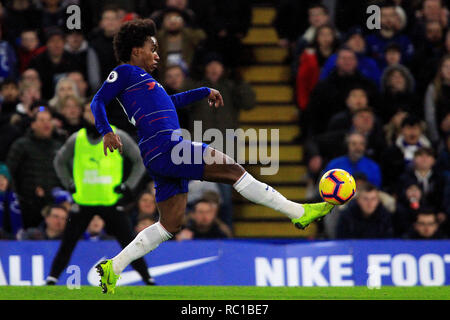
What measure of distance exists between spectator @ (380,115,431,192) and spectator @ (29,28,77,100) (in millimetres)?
4871

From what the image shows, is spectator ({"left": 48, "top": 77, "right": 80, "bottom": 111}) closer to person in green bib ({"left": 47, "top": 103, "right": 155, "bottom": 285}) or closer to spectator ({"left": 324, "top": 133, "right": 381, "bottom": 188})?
person in green bib ({"left": 47, "top": 103, "right": 155, "bottom": 285})

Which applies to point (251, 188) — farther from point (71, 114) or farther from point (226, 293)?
point (71, 114)

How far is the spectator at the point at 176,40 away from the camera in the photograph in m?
15.1

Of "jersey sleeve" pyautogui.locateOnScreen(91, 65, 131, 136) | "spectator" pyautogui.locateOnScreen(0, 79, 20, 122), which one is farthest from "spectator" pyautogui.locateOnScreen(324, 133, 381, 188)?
"jersey sleeve" pyautogui.locateOnScreen(91, 65, 131, 136)

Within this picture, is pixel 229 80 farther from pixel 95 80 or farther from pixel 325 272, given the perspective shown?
pixel 325 272

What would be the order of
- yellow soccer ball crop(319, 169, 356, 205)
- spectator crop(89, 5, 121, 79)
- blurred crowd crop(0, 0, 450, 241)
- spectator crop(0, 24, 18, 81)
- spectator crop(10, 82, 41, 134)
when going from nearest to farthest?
1. yellow soccer ball crop(319, 169, 356, 205)
2. blurred crowd crop(0, 0, 450, 241)
3. spectator crop(10, 82, 41, 134)
4. spectator crop(89, 5, 121, 79)
5. spectator crop(0, 24, 18, 81)

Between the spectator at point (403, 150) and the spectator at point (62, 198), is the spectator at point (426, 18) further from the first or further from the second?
the spectator at point (62, 198)

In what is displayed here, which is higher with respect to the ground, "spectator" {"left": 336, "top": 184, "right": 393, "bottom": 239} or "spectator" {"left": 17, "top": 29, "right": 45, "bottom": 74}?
"spectator" {"left": 17, "top": 29, "right": 45, "bottom": 74}

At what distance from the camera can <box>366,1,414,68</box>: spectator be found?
15664mm

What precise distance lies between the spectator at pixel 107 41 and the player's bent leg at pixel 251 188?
22.9 feet

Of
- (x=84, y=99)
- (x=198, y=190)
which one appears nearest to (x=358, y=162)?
(x=198, y=190)

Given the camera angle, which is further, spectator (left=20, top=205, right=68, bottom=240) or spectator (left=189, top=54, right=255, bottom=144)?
spectator (left=189, top=54, right=255, bottom=144)

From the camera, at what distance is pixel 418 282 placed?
41.7 feet

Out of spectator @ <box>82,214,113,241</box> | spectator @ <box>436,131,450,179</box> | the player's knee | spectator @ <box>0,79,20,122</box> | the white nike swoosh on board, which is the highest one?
spectator @ <box>0,79,20,122</box>
